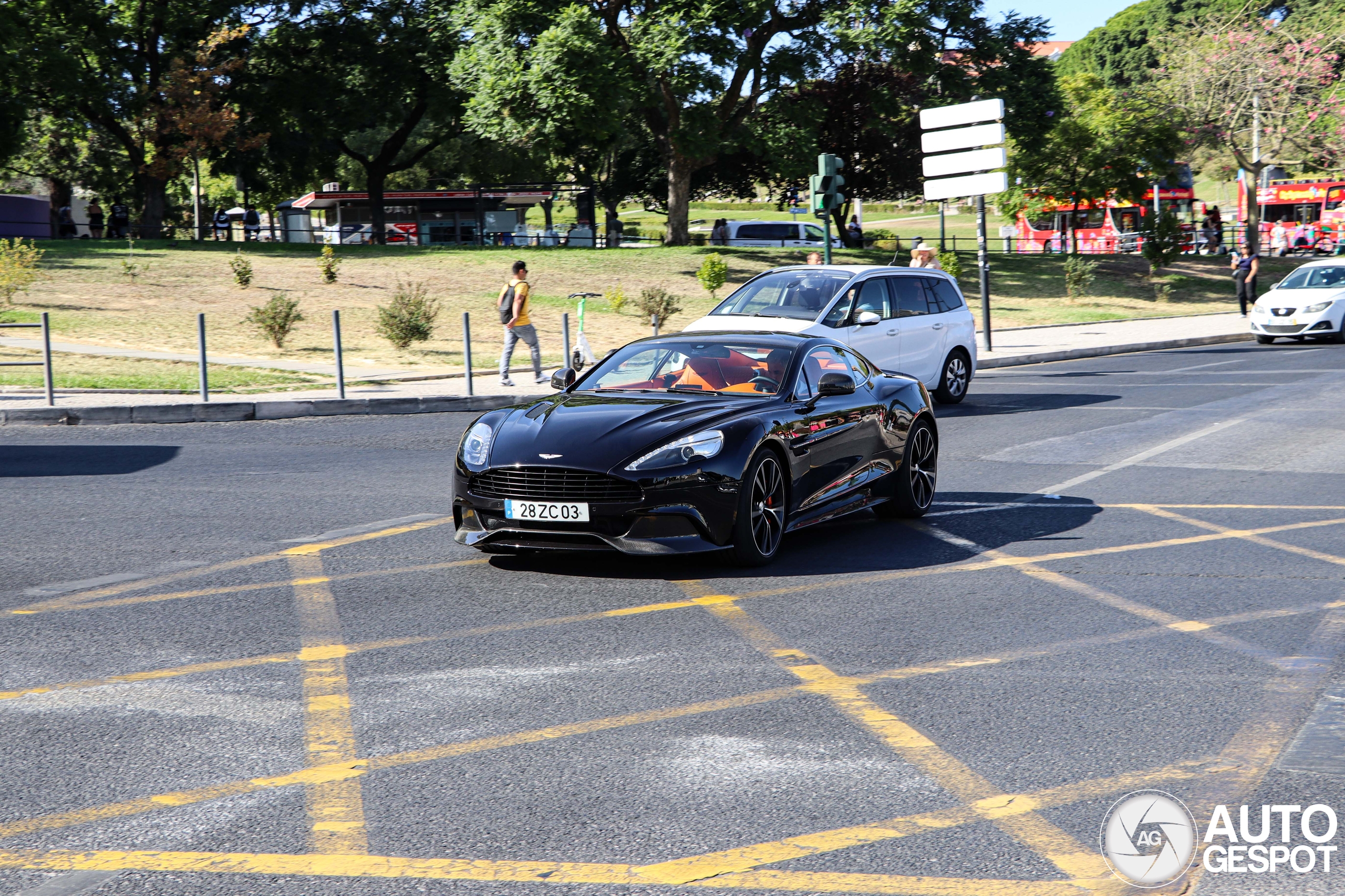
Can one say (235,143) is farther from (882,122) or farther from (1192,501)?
(1192,501)

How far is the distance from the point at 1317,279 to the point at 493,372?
17030 mm

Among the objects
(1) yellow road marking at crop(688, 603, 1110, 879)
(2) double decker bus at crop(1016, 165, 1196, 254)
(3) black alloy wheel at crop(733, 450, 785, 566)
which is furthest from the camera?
(2) double decker bus at crop(1016, 165, 1196, 254)

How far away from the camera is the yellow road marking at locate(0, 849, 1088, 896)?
146 inches

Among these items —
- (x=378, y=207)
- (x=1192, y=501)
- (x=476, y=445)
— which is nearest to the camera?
(x=476, y=445)

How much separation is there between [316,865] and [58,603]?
3923 millimetres

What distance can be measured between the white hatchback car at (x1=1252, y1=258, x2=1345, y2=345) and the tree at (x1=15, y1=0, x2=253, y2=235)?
34.6 m

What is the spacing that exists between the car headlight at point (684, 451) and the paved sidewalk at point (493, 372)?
10.0 metres

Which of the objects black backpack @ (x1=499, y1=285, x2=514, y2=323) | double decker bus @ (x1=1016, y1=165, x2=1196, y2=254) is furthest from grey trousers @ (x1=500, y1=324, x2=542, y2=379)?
double decker bus @ (x1=1016, y1=165, x2=1196, y2=254)

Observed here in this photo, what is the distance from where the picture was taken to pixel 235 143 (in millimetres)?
49031

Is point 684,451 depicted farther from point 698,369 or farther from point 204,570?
point 204,570

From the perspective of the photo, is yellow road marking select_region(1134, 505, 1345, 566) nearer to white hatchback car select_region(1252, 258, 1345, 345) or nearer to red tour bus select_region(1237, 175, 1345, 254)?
white hatchback car select_region(1252, 258, 1345, 345)

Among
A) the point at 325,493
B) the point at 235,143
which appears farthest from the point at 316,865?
the point at 235,143

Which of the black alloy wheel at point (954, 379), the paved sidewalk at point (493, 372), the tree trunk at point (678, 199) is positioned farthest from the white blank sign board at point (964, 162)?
the tree trunk at point (678, 199)

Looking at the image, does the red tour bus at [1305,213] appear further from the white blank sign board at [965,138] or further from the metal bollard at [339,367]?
the metal bollard at [339,367]
